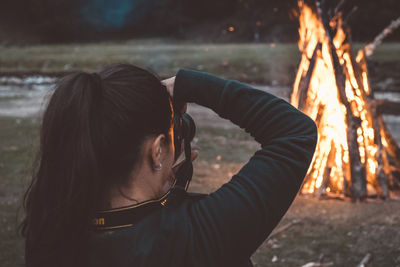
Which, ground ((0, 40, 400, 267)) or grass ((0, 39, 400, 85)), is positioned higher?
grass ((0, 39, 400, 85))

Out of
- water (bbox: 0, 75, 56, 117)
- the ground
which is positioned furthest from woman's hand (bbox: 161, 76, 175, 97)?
water (bbox: 0, 75, 56, 117)

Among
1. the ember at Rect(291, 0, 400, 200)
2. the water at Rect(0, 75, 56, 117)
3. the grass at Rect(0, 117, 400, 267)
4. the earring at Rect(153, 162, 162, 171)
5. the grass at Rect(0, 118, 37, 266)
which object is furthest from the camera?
the water at Rect(0, 75, 56, 117)

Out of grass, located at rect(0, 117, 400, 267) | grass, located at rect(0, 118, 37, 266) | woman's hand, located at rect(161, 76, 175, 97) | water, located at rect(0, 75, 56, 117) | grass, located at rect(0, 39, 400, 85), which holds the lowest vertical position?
water, located at rect(0, 75, 56, 117)

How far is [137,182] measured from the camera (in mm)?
1262

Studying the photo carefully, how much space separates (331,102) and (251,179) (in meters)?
3.62

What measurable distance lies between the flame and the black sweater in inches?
134

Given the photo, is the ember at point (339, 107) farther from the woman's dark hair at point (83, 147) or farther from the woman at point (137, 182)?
the woman's dark hair at point (83, 147)

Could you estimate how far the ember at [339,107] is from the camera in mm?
4484

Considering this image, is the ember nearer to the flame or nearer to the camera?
the flame

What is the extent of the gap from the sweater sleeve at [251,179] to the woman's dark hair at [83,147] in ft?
0.62

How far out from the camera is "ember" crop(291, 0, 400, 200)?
14.7 ft

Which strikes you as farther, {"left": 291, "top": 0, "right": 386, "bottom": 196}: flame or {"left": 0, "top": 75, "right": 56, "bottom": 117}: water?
{"left": 0, "top": 75, "right": 56, "bottom": 117}: water

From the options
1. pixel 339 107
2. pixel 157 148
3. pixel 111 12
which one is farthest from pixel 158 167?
pixel 111 12

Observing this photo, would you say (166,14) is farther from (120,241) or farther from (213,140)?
(120,241)
